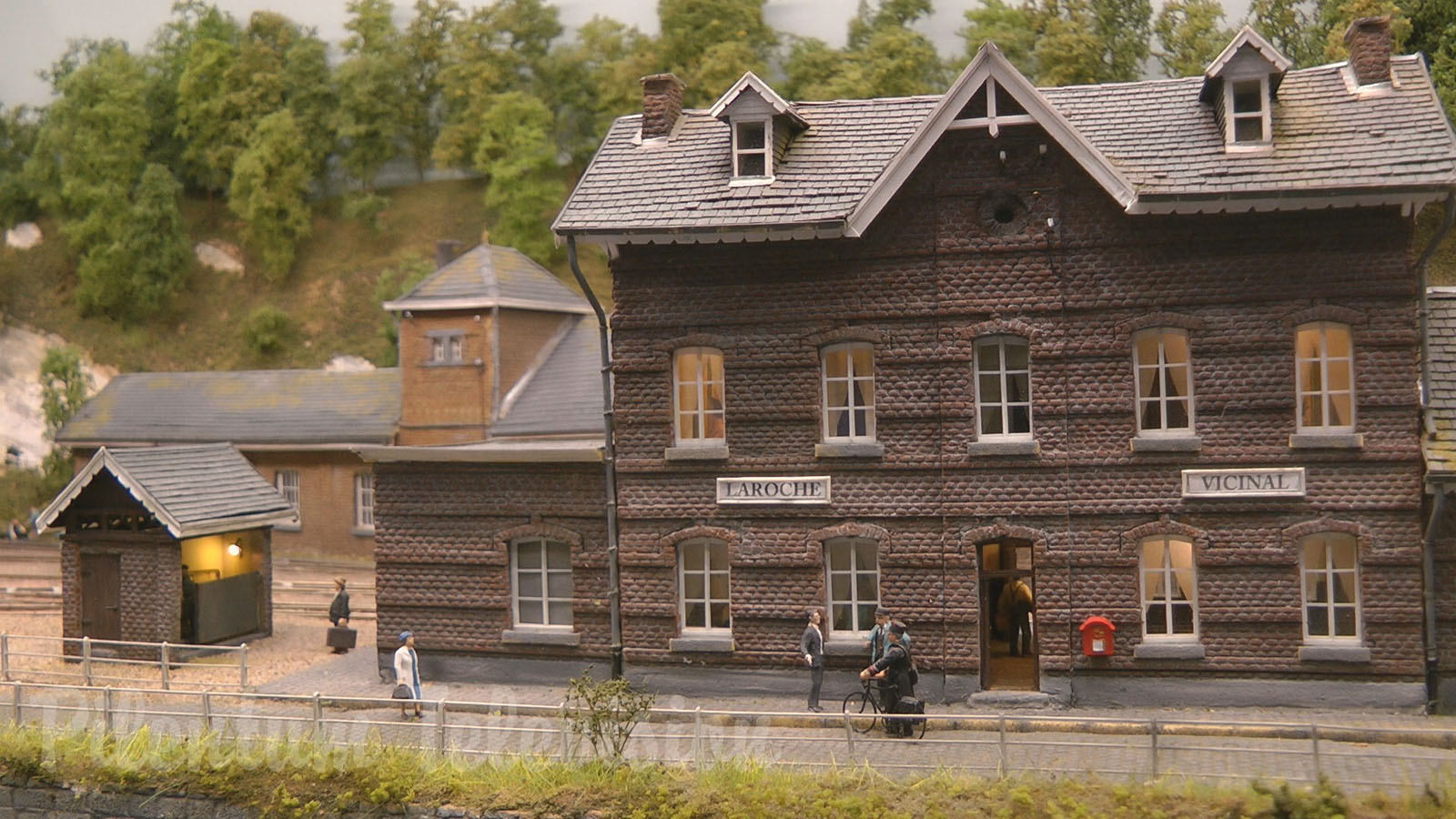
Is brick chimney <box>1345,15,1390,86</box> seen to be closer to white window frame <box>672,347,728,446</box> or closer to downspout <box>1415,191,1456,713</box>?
downspout <box>1415,191,1456,713</box>

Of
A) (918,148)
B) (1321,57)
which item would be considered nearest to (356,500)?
(918,148)

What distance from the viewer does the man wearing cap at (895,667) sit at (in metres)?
17.5

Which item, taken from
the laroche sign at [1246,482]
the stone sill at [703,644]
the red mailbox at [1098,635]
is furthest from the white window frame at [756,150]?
the red mailbox at [1098,635]

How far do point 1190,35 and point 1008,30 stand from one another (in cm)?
771

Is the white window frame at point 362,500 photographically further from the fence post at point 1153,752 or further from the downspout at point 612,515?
the fence post at point 1153,752

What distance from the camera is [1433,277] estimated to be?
33.7m

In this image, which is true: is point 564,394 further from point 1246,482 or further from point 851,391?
point 1246,482

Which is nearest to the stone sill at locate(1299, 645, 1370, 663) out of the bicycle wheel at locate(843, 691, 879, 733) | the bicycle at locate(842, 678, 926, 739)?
the bicycle at locate(842, 678, 926, 739)

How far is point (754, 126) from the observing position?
66.7 feet

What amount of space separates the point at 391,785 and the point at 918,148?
11.2m

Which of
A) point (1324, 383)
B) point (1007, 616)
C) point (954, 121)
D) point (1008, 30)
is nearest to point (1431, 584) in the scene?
point (1324, 383)

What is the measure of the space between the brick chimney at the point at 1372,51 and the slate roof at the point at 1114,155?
11.9 inches

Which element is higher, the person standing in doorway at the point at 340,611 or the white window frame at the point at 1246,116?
the white window frame at the point at 1246,116

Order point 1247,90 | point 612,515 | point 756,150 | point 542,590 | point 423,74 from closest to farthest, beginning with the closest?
1. point 1247,90
2. point 756,150
3. point 612,515
4. point 542,590
5. point 423,74
